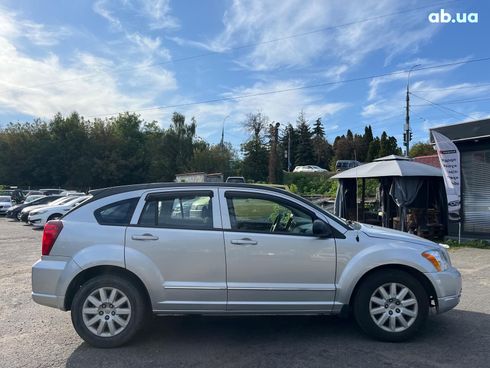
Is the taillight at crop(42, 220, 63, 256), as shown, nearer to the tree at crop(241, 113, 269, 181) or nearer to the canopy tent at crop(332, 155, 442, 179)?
the canopy tent at crop(332, 155, 442, 179)

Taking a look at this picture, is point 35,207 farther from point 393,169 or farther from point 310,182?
point 310,182

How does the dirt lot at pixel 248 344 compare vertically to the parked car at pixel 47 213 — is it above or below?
below

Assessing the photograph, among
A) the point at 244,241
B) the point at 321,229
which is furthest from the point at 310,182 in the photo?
the point at 244,241

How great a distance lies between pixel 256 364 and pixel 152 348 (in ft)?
3.86

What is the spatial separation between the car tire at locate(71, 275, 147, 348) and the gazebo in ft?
34.4

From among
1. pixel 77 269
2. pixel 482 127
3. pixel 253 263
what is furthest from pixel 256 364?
pixel 482 127

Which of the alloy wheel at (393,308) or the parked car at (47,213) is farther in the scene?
the parked car at (47,213)

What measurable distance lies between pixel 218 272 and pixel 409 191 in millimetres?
10820

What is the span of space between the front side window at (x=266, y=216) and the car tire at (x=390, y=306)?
91cm

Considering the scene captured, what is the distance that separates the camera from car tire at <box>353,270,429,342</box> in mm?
4797

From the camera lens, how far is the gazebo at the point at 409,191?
45.5 feet

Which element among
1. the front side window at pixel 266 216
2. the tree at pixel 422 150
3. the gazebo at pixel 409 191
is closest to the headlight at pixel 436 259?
the front side window at pixel 266 216

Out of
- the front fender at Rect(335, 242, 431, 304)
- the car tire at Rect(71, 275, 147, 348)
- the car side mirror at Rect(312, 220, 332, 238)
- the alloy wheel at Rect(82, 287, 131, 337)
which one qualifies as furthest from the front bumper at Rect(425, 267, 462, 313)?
the alloy wheel at Rect(82, 287, 131, 337)

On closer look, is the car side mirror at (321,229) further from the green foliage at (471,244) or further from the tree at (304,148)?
the tree at (304,148)
